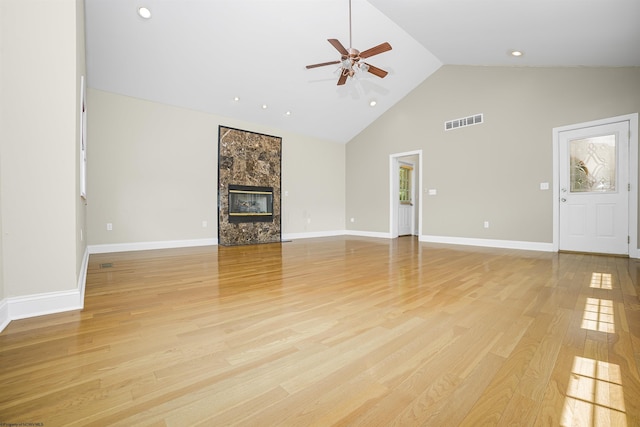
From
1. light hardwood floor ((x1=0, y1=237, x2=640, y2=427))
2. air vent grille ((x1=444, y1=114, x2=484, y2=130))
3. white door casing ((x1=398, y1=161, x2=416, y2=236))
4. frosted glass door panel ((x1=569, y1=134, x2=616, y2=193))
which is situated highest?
air vent grille ((x1=444, y1=114, x2=484, y2=130))

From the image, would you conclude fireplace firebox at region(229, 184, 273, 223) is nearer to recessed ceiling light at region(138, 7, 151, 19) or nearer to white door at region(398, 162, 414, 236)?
recessed ceiling light at region(138, 7, 151, 19)

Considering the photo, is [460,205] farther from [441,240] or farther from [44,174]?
[44,174]

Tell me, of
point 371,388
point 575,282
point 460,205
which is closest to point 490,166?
point 460,205

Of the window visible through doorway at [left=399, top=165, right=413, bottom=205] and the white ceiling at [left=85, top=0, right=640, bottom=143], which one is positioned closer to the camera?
the white ceiling at [left=85, top=0, right=640, bottom=143]

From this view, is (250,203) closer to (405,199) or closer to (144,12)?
(144,12)

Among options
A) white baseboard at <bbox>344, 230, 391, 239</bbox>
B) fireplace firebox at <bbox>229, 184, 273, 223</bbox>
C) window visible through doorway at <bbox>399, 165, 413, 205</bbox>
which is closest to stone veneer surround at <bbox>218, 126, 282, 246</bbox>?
fireplace firebox at <bbox>229, 184, 273, 223</bbox>

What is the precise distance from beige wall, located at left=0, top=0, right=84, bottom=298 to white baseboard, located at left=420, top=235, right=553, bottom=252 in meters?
5.95

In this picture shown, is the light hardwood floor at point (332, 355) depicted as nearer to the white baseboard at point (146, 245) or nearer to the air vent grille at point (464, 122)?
the white baseboard at point (146, 245)

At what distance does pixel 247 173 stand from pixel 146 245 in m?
2.33

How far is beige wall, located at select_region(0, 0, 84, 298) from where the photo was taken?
1.77 metres

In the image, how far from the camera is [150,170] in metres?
5.01

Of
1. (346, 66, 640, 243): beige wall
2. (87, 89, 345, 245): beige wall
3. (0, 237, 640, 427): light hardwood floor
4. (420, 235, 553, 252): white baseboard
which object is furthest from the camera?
(420, 235, 553, 252): white baseboard

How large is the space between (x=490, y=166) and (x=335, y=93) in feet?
11.1

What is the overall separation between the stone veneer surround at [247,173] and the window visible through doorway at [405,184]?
10.9 ft
